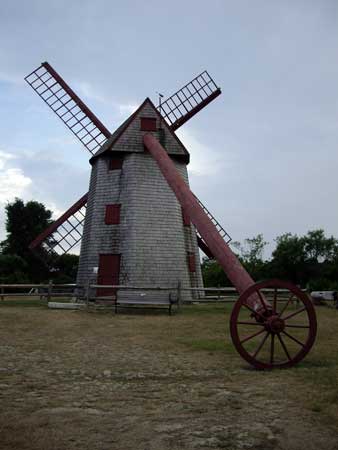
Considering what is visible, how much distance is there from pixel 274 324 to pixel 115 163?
14.3m

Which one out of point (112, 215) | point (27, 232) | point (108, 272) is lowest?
point (108, 272)

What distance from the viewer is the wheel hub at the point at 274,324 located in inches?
304

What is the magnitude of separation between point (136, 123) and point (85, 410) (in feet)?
55.6

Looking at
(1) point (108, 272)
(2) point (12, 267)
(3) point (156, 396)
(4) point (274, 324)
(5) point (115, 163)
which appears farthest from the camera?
(2) point (12, 267)

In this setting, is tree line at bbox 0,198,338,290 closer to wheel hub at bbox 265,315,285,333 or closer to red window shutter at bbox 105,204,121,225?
red window shutter at bbox 105,204,121,225

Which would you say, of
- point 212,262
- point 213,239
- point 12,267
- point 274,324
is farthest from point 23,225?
point 274,324

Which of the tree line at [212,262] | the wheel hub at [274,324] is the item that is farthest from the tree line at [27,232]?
the wheel hub at [274,324]

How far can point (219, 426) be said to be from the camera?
4559 mm

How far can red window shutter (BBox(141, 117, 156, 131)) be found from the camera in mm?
20859

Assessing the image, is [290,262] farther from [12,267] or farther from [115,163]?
[115,163]

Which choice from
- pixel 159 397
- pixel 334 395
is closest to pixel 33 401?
pixel 159 397

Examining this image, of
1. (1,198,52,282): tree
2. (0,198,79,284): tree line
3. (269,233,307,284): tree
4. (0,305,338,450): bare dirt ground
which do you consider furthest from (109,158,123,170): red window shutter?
(269,233,307,284): tree

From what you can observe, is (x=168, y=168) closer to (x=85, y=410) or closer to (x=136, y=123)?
(x=136, y=123)

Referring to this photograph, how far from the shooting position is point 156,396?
5.71 m
